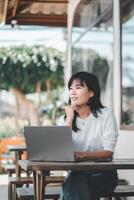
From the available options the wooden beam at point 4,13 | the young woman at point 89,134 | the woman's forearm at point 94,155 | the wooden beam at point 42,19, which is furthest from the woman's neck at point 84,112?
the wooden beam at point 42,19

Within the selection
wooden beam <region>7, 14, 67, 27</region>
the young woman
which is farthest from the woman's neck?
wooden beam <region>7, 14, 67, 27</region>

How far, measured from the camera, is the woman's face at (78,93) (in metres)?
3.27

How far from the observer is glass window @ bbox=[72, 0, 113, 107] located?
5777mm

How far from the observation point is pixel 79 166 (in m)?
2.77

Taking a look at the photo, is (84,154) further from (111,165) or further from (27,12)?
(27,12)

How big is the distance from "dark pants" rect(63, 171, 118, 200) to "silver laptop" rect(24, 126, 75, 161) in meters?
0.18

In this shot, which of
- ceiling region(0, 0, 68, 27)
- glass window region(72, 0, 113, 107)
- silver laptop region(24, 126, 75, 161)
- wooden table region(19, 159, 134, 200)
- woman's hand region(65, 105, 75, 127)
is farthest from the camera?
ceiling region(0, 0, 68, 27)

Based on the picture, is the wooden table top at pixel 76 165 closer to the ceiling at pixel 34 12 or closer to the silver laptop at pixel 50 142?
the silver laptop at pixel 50 142

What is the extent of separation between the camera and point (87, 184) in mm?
3053

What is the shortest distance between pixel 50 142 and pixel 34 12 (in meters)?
6.51

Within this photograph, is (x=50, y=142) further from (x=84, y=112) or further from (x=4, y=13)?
(x=4, y=13)

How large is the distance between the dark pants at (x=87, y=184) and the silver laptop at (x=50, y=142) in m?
0.18

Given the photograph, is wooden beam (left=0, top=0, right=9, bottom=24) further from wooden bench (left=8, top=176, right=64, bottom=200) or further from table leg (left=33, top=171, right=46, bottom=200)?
table leg (left=33, top=171, right=46, bottom=200)

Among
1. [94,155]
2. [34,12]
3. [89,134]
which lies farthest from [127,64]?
[34,12]
